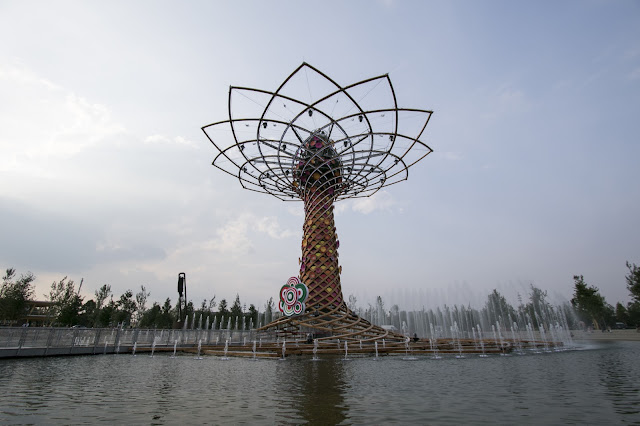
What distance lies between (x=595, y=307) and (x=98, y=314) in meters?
98.9

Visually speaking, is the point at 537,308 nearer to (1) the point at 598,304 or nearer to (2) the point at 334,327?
(1) the point at 598,304

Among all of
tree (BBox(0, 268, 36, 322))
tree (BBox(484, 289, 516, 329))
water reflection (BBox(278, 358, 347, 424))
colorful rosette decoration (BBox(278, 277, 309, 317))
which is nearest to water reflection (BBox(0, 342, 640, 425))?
water reflection (BBox(278, 358, 347, 424))

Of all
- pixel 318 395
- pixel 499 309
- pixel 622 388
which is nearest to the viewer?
pixel 318 395

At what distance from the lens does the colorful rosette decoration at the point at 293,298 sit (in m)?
27.7

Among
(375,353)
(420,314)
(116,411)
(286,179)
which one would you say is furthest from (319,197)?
(420,314)

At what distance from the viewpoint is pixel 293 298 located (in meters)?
28.1

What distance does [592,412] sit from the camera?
6.23 m

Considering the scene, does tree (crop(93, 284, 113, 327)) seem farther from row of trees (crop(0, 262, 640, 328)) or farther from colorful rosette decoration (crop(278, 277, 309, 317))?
colorful rosette decoration (crop(278, 277, 309, 317))

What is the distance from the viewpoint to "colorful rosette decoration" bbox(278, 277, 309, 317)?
2774 cm

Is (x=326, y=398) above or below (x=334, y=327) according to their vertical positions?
below

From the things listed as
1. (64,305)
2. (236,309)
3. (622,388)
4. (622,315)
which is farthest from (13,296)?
(622,315)

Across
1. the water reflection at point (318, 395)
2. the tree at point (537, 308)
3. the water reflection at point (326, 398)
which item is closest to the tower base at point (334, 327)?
the water reflection at point (318, 395)

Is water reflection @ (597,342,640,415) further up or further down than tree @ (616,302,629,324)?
further down

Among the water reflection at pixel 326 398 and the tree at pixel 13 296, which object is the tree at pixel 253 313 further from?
the water reflection at pixel 326 398
